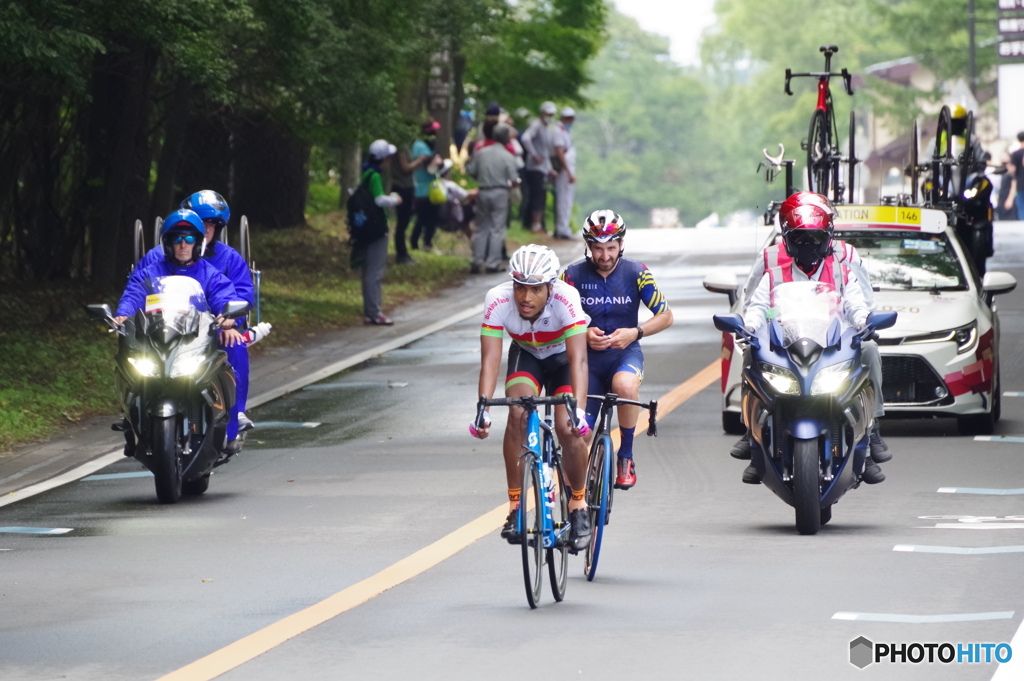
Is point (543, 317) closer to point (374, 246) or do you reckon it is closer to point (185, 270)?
point (185, 270)

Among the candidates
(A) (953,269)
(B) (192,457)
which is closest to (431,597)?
(B) (192,457)

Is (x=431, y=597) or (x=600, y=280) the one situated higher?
(x=600, y=280)

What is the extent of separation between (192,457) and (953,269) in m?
6.25

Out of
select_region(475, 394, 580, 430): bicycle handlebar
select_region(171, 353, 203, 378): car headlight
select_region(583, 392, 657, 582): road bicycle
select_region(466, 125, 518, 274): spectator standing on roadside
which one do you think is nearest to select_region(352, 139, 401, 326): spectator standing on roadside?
select_region(466, 125, 518, 274): spectator standing on roadside

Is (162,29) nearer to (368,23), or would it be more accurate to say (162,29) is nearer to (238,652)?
(368,23)

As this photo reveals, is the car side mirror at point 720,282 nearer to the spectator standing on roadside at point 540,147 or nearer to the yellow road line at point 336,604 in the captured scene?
the yellow road line at point 336,604

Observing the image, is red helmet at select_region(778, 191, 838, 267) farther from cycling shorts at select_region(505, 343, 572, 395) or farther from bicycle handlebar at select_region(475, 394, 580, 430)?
bicycle handlebar at select_region(475, 394, 580, 430)

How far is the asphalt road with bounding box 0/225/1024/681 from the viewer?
776 cm

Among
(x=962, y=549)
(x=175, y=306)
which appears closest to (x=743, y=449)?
(x=962, y=549)

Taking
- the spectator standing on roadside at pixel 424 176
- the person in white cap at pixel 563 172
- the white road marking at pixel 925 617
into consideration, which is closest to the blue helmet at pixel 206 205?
the white road marking at pixel 925 617

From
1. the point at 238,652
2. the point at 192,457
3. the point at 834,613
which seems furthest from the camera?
the point at 192,457

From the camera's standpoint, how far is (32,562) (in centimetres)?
1029

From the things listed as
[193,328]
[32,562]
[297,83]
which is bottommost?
[32,562]

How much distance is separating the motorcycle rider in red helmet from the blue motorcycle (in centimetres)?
11
